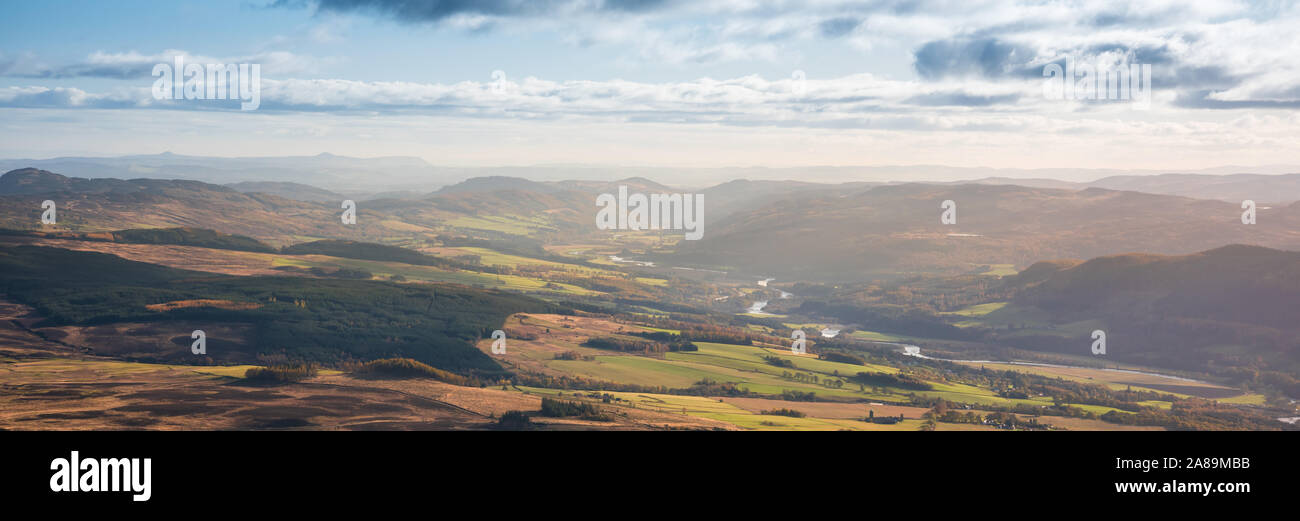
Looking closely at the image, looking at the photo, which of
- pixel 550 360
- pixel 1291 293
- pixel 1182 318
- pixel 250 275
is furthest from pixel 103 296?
pixel 1291 293

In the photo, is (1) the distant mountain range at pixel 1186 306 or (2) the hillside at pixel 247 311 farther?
(1) the distant mountain range at pixel 1186 306

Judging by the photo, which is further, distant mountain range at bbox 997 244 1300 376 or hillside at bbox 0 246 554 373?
distant mountain range at bbox 997 244 1300 376

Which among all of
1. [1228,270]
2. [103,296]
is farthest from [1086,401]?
[103,296]

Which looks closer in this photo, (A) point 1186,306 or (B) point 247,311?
(B) point 247,311

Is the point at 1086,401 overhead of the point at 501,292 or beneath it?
beneath

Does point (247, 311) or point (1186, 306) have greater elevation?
point (247, 311)
